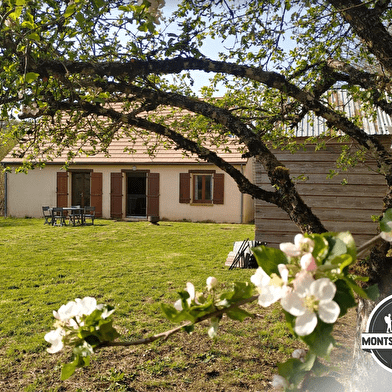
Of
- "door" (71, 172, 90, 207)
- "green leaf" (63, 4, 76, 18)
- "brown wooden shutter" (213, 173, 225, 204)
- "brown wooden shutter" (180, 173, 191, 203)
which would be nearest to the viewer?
"green leaf" (63, 4, 76, 18)

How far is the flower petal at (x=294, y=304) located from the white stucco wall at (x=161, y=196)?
15276mm

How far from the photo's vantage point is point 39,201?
17.4 meters

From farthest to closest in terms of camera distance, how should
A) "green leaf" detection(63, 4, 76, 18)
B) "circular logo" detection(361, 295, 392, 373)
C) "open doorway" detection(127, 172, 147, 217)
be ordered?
"open doorway" detection(127, 172, 147, 217) → "green leaf" detection(63, 4, 76, 18) → "circular logo" detection(361, 295, 392, 373)

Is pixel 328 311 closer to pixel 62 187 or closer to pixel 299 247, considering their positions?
pixel 299 247

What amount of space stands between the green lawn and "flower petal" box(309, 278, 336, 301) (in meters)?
0.59

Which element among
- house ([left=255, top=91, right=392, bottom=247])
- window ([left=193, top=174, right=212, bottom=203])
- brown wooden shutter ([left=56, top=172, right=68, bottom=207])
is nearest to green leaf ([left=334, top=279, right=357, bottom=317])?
house ([left=255, top=91, right=392, bottom=247])

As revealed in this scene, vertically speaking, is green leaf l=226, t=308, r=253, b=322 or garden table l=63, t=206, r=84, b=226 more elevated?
green leaf l=226, t=308, r=253, b=322

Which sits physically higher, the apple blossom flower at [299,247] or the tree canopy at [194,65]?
the tree canopy at [194,65]

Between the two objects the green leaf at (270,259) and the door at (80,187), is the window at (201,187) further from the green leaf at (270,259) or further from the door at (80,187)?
the green leaf at (270,259)

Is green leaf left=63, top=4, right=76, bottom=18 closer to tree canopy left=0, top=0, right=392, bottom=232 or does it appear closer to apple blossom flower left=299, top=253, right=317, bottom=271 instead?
tree canopy left=0, top=0, right=392, bottom=232

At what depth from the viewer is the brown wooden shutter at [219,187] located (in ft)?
52.4

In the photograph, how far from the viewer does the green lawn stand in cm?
340

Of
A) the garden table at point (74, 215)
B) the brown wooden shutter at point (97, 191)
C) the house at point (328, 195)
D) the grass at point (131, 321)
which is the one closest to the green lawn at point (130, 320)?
the grass at point (131, 321)

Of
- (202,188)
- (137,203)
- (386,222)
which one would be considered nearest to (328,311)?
(386,222)
